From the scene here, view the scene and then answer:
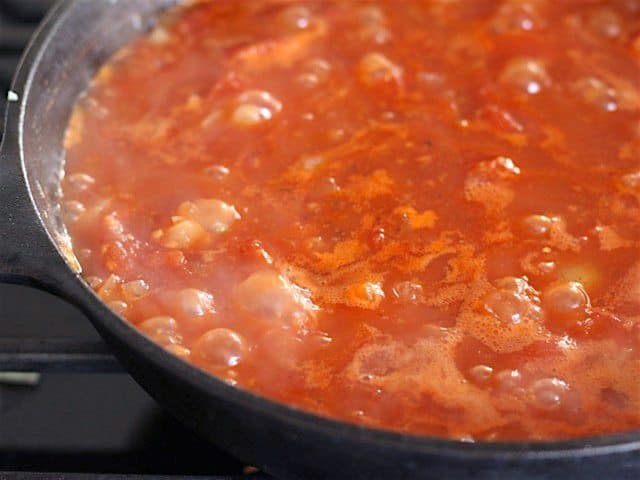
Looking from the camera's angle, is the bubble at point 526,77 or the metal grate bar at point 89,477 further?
the bubble at point 526,77

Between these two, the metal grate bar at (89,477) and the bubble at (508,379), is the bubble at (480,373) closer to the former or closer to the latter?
the bubble at (508,379)

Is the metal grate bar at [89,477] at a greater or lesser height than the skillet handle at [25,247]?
lesser

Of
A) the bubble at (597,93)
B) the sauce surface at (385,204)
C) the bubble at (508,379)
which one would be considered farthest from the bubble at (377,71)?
the bubble at (508,379)

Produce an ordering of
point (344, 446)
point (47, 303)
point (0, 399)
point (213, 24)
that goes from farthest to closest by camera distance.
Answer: point (213, 24) → point (47, 303) → point (0, 399) → point (344, 446)

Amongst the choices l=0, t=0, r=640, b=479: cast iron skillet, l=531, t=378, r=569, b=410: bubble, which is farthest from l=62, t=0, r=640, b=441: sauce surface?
l=0, t=0, r=640, b=479: cast iron skillet

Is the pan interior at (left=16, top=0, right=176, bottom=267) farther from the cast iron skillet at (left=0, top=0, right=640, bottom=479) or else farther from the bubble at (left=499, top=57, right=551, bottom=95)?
the bubble at (left=499, top=57, right=551, bottom=95)

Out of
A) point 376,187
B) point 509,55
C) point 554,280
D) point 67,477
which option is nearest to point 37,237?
point 67,477

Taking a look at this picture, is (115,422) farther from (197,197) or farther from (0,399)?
(197,197)
